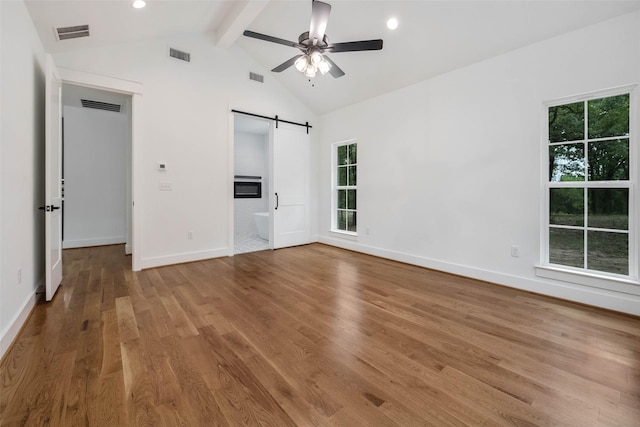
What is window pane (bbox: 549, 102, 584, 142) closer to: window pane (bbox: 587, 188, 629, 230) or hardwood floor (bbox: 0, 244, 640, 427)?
window pane (bbox: 587, 188, 629, 230)

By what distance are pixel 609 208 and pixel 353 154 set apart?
3.60 meters

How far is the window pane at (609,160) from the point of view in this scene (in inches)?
101

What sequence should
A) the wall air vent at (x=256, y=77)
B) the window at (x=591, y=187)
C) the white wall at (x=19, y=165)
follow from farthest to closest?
the wall air vent at (x=256, y=77) < the window at (x=591, y=187) < the white wall at (x=19, y=165)

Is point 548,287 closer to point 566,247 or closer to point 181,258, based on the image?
point 566,247

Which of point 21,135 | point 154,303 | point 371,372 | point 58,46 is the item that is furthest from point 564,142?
point 58,46

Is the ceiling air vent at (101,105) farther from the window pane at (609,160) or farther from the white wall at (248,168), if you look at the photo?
the window pane at (609,160)

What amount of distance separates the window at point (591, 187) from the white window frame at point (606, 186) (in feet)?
0.05

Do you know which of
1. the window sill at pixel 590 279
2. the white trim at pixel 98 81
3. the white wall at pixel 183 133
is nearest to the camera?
the window sill at pixel 590 279

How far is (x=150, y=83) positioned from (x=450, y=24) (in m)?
4.00

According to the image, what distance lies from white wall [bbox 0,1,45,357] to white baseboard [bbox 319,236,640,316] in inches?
168

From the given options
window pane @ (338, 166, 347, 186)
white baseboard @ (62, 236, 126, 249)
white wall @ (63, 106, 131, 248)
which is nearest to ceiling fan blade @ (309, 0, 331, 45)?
window pane @ (338, 166, 347, 186)

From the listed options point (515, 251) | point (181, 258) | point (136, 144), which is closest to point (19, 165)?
point (136, 144)

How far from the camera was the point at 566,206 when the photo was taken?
2896 mm

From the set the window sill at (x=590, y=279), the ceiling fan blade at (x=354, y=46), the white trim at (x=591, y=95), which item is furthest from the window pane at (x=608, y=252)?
the ceiling fan blade at (x=354, y=46)
